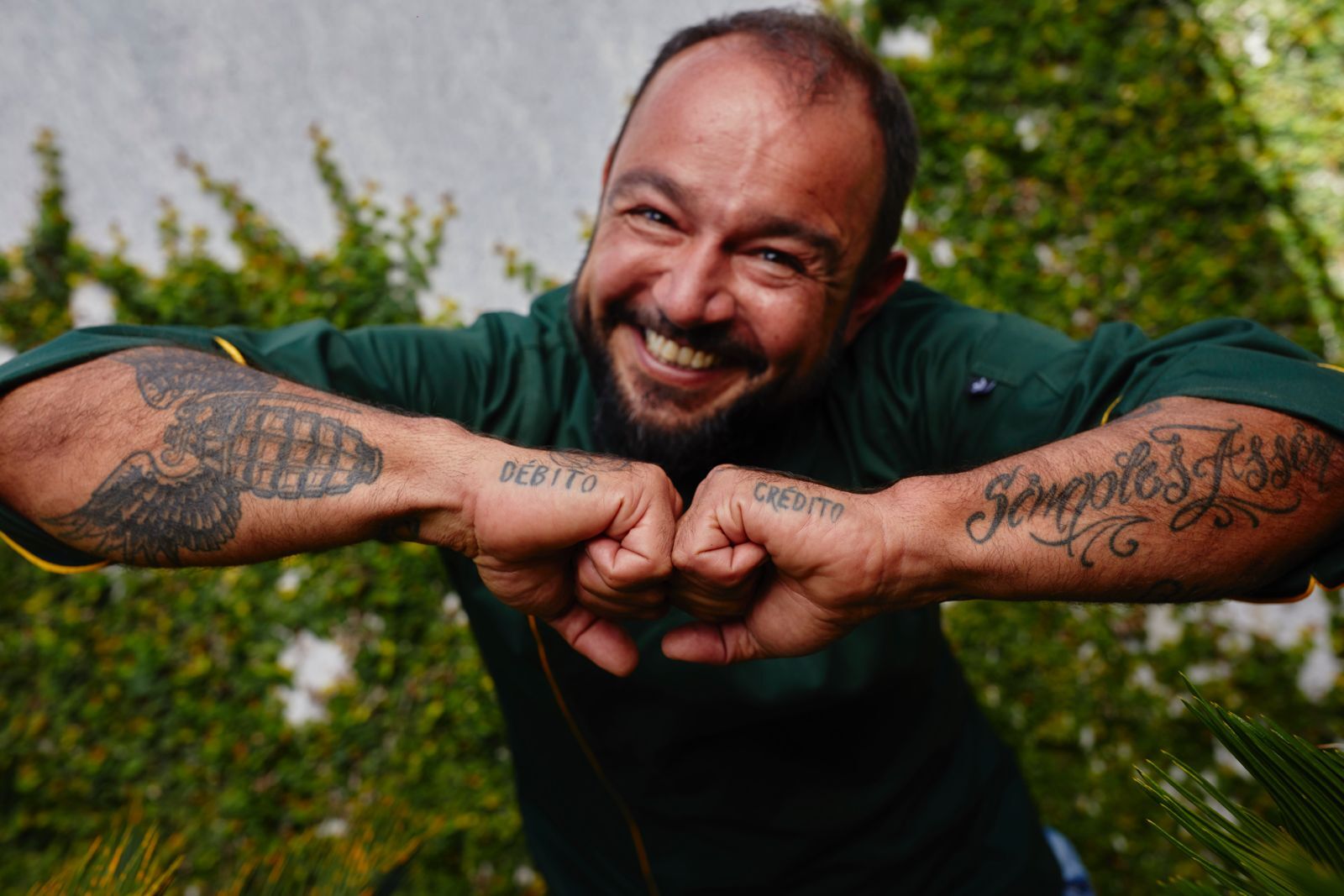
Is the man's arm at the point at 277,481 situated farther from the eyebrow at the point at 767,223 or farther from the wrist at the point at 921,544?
the eyebrow at the point at 767,223

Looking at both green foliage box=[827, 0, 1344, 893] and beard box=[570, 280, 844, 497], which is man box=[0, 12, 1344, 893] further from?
green foliage box=[827, 0, 1344, 893]

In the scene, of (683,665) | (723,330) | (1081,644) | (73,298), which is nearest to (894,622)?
(683,665)

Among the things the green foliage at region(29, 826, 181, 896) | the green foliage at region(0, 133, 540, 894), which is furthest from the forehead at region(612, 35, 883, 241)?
the green foliage at region(0, 133, 540, 894)

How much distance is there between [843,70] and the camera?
1.78 meters

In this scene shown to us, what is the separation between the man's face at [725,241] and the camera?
A: 66.2 inches

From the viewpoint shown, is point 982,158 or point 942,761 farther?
point 982,158

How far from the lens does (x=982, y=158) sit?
366 centimetres

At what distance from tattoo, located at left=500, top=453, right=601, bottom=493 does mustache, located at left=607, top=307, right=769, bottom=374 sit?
0.61 m

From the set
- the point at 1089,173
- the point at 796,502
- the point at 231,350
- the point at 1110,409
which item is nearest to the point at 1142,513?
the point at 1110,409

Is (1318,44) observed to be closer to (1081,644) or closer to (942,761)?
(1081,644)

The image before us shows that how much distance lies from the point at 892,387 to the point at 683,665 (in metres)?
0.84

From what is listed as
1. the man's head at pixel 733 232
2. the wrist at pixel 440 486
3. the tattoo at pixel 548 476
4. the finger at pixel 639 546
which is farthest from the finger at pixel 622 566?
the man's head at pixel 733 232

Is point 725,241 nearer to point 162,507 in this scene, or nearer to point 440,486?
point 440,486

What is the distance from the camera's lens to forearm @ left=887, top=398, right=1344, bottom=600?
1234 mm
